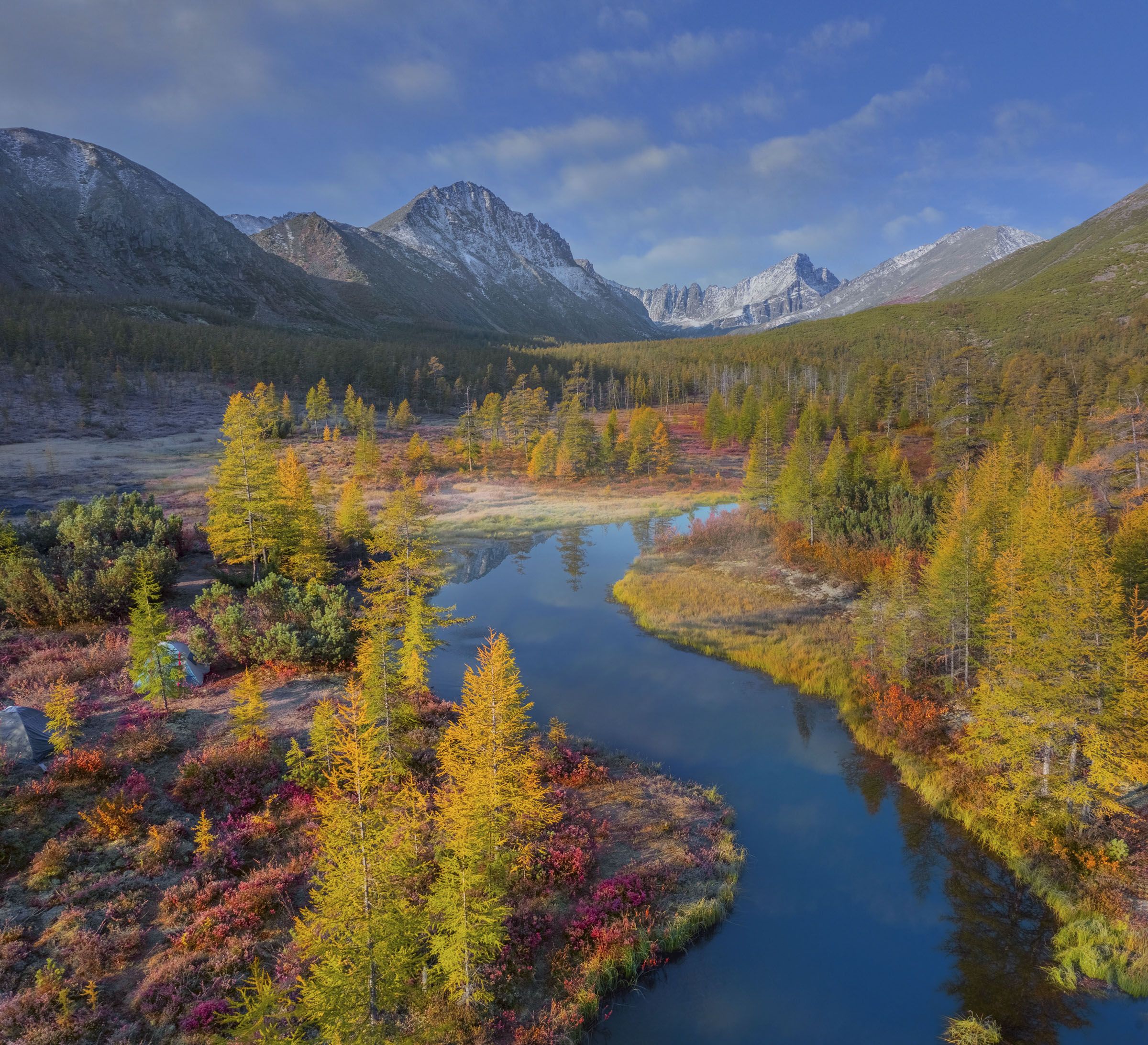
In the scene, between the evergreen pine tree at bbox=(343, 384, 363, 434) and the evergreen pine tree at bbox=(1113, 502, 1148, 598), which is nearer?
the evergreen pine tree at bbox=(1113, 502, 1148, 598)

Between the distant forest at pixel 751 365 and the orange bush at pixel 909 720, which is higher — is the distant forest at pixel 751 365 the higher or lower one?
the higher one

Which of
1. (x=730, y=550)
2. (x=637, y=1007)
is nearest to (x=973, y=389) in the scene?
(x=730, y=550)

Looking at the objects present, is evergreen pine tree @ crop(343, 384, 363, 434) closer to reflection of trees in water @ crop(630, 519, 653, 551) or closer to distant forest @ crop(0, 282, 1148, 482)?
distant forest @ crop(0, 282, 1148, 482)

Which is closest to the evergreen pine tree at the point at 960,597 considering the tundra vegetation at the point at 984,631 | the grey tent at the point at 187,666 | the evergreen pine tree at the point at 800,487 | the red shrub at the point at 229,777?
the tundra vegetation at the point at 984,631

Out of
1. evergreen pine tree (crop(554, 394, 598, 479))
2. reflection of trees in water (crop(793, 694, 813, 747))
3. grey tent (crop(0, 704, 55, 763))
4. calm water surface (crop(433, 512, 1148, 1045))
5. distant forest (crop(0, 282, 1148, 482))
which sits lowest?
calm water surface (crop(433, 512, 1148, 1045))

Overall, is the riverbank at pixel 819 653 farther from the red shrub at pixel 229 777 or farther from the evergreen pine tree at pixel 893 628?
the red shrub at pixel 229 777

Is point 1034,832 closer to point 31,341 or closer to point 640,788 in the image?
point 640,788

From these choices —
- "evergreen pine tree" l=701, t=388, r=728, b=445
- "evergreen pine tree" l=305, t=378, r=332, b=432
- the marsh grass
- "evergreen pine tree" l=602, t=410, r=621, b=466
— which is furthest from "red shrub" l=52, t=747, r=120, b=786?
"evergreen pine tree" l=701, t=388, r=728, b=445
